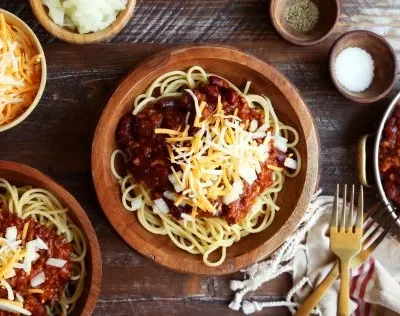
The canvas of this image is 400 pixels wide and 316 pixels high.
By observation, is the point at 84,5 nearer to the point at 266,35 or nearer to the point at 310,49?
the point at 266,35

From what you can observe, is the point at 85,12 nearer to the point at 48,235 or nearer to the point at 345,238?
the point at 48,235

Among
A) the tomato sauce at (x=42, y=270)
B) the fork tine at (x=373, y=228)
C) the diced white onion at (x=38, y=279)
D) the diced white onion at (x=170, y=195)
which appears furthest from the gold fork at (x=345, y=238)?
the diced white onion at (x=38, y=279)

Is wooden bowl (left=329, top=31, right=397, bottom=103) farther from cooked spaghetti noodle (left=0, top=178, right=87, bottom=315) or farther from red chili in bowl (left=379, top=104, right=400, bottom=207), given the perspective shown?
cooked spaghetti noodle (left=0, top=178, right=87, bottom=315)

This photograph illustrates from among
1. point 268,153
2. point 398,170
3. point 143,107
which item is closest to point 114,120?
point 143,107

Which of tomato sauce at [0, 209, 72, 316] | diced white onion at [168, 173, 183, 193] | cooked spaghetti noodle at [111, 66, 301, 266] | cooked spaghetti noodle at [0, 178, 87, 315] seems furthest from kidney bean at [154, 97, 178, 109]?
tomato sauce at [0, 209, 72, 316]

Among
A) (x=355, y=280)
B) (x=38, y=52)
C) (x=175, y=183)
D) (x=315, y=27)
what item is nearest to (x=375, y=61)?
(x=315, y=27)
